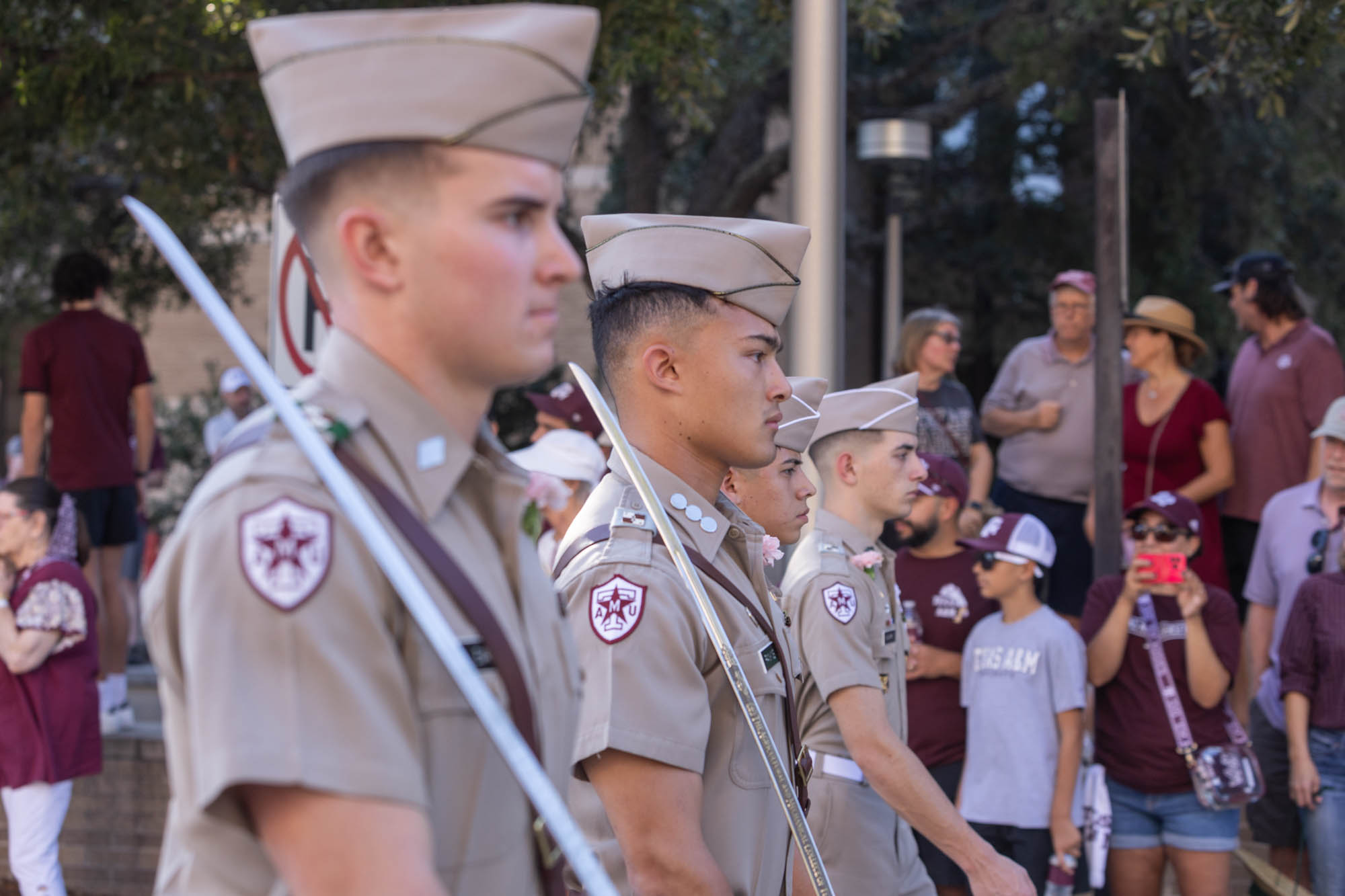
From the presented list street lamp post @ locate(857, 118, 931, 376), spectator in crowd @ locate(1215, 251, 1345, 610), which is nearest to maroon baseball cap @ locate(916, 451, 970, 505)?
spectator in crowd @ locate(1215, 251, 1345, 610)

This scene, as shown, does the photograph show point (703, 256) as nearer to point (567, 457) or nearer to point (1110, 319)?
point (567, 457)

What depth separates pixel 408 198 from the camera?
4.85ft

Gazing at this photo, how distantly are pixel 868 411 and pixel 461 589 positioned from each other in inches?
121

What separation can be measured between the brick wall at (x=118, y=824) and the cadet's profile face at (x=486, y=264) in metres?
6.73

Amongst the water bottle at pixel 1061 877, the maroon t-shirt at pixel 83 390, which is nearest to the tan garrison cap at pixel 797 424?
the water bottle at pixel 1061 877

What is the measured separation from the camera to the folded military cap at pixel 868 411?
4410 millimetres

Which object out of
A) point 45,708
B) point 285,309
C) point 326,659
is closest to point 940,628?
point 285,309

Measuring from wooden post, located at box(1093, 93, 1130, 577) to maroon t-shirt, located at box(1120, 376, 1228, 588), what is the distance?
580 millimetres

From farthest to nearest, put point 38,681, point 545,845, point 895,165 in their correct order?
1. point 895,165
2. point 38,681
3. point 545,845

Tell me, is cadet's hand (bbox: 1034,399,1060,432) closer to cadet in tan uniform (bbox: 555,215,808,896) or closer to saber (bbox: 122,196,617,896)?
cadet in tan uniform (bbox: 555,215,808,896)

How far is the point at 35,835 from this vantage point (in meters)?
6.50

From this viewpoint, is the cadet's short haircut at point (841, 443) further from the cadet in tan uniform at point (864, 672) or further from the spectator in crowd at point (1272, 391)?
the spectator in crowd at point (1272, 391)

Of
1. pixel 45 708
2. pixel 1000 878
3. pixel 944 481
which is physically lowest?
pixel 45 708

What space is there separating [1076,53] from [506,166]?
11590 millimetres
